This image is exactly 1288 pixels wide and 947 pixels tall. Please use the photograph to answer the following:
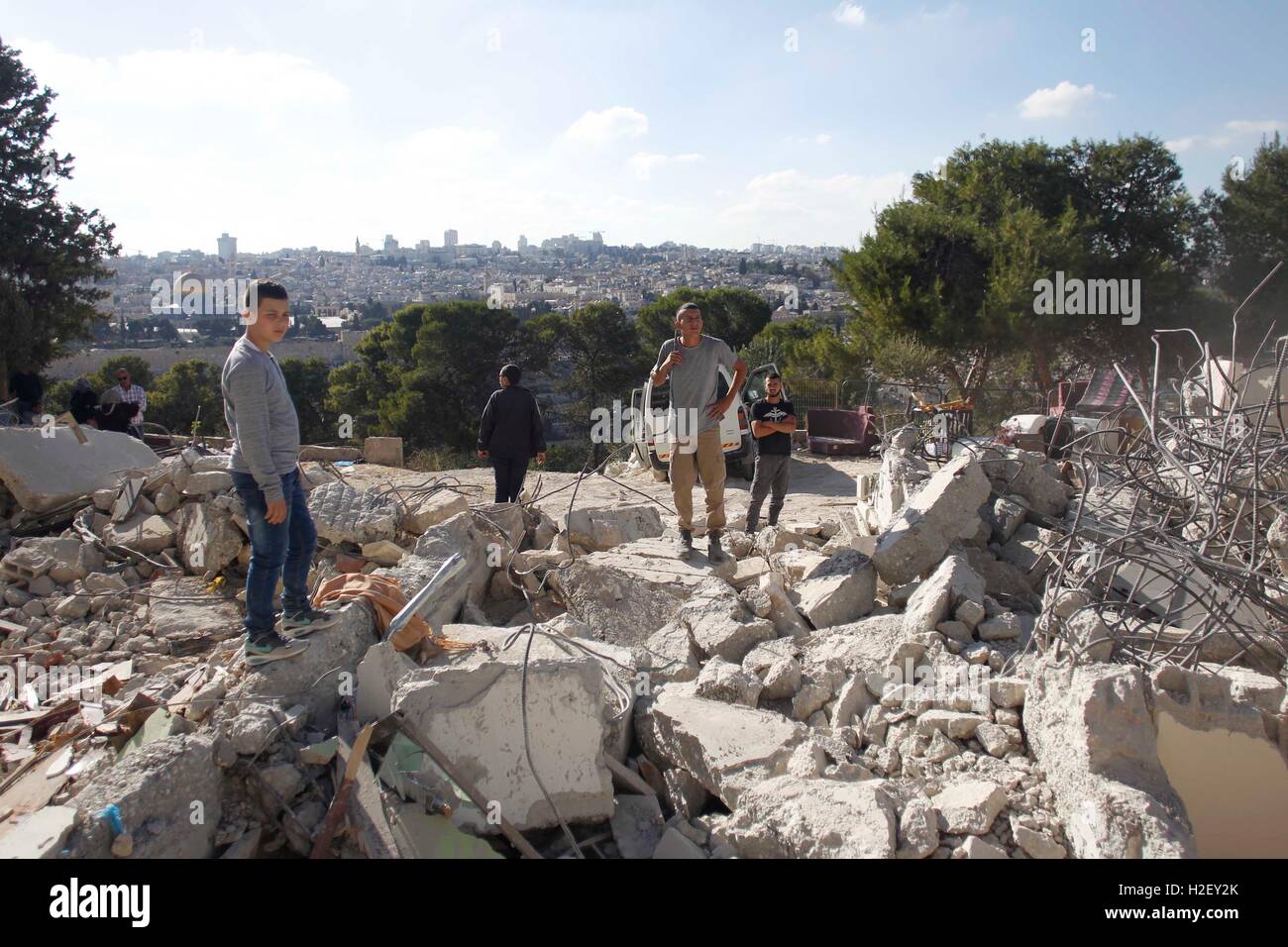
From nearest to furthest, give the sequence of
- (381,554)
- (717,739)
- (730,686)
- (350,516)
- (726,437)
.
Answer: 1. (717,739)
2. (730,686)
3. (381,554)
4. (350,516)
5. (726,437)

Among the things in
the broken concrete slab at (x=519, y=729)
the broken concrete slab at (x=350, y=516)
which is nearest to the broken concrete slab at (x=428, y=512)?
the broken concrete slab at (x=350, y=516)

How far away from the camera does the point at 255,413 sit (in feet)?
11.4

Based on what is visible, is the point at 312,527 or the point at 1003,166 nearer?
the point at 312,527

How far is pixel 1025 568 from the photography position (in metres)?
5.12

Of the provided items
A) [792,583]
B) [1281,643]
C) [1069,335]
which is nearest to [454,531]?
[792,583]

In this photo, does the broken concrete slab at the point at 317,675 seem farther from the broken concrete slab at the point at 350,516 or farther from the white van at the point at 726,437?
the white van at the point at 726,437

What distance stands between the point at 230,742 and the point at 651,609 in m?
2.56

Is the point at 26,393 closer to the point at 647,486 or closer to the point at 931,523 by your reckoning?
the point at 647,486

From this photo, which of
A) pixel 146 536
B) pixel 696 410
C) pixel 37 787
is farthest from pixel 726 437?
pixel 37 787

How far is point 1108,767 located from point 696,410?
3.24 m

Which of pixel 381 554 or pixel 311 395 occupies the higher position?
pixel 311 395

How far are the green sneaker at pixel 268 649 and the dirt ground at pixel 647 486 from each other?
4.05 meters

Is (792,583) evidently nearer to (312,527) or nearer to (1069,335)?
(312,527)

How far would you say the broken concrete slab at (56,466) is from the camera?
7.59 m
